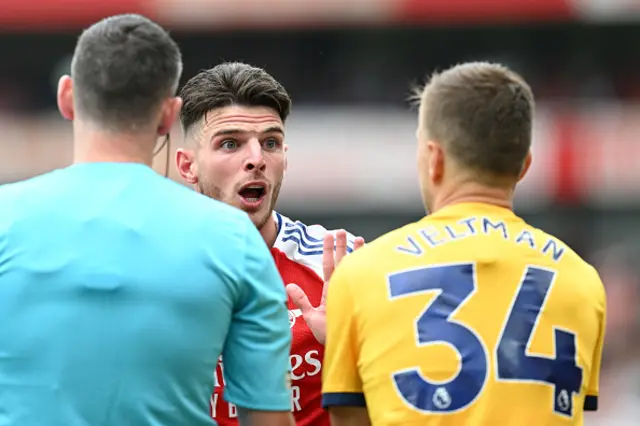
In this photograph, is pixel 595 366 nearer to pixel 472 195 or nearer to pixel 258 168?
pixel 472 195

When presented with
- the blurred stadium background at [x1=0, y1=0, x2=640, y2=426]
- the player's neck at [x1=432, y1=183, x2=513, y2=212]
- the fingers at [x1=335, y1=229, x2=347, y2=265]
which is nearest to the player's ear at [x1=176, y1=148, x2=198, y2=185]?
the fingers at [x1=335, y1=229, x2=347, y2=265]

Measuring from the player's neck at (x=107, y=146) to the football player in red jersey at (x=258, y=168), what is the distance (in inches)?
54.6

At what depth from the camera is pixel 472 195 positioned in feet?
11.5

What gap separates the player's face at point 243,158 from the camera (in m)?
A: 4.81

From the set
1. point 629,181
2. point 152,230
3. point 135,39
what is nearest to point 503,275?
point 152,230

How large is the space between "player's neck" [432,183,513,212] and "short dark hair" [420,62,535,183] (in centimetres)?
3

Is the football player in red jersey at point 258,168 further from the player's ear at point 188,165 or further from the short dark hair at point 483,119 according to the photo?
the short dark hair at point 483,119

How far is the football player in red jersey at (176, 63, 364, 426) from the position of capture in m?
4.65

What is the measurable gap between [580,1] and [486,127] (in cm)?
2033

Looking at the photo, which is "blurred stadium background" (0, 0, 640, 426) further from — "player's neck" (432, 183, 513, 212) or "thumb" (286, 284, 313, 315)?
"player's neck" (432, 183, 513, 212)

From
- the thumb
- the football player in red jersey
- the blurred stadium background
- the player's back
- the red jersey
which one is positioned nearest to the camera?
the player's back

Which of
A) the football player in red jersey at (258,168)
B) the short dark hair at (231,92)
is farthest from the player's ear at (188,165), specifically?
the short dark hair at (231,92)

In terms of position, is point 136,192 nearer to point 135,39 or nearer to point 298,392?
point 135,39

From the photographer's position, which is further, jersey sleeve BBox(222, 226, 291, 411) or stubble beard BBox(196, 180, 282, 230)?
stubble beard BBox(196, 180, 282, 230)
